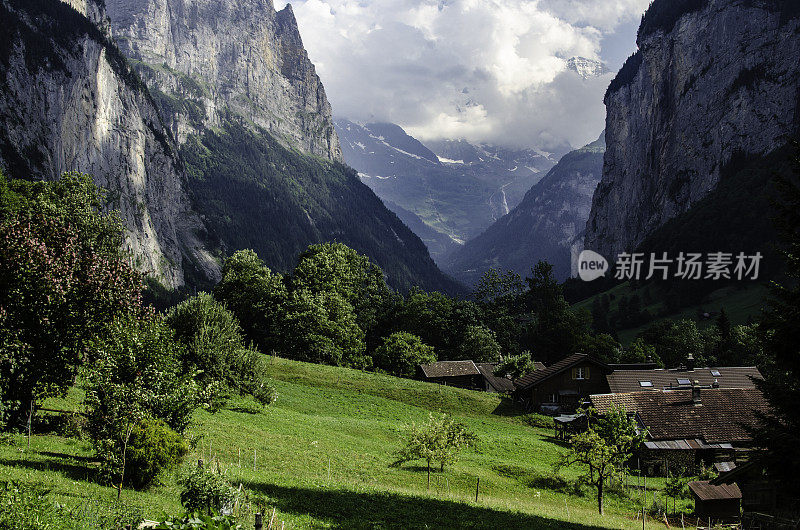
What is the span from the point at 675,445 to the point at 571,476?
1498 cm

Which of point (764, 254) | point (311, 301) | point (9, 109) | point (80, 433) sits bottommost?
point (80, 433)

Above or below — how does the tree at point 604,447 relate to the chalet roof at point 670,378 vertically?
below

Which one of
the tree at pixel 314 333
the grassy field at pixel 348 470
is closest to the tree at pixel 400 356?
the tree at pixel 314 333

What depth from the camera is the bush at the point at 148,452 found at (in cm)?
1719

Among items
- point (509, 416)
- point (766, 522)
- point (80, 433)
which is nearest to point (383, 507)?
point (80, 433)

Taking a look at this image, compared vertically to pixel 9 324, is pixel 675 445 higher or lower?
lower

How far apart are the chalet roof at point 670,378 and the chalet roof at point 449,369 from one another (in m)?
23.8

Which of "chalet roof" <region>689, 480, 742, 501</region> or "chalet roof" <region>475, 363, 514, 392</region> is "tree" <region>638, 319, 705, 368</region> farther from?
"chalet roof" <region>689, 480, 742, 501</region>

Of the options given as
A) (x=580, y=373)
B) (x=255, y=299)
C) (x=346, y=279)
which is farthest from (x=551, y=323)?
(x=255, y=299)

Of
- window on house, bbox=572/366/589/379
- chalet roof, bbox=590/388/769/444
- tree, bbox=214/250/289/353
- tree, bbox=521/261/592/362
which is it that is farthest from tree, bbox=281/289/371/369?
tree, bbox=521/261/592/362

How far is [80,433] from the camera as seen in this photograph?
76.5 feet

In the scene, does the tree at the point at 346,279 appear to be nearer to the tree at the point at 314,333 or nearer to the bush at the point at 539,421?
the tree at the point at 314,333

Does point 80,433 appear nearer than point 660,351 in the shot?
Yes

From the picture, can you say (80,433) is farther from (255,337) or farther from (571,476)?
(255,337)
